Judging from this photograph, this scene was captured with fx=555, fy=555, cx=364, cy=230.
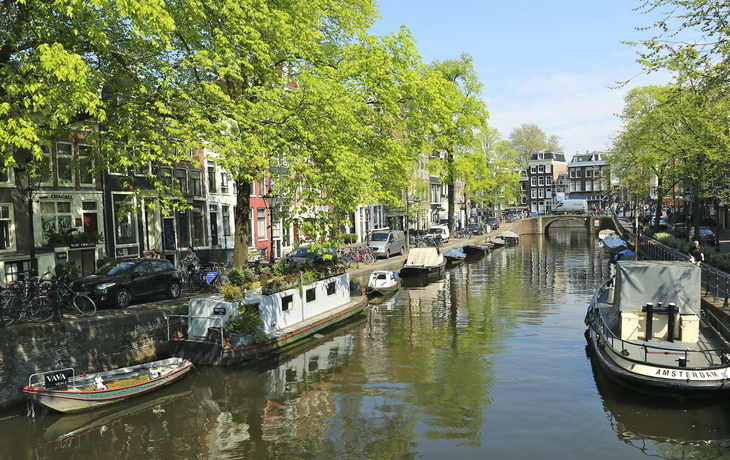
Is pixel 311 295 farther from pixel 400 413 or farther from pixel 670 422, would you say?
pixel 670 422

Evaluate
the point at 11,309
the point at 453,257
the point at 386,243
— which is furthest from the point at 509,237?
the point at 11,309

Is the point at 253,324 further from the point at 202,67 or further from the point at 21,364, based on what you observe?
the point at 202,67

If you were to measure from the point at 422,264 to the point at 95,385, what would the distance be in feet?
89.4

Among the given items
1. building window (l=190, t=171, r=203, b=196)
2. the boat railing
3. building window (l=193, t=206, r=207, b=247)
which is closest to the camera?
the boat railing

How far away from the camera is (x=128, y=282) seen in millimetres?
19797

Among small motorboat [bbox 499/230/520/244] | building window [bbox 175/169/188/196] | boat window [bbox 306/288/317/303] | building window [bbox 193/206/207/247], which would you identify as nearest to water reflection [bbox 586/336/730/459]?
boat window [bbox 306/288/317/303]

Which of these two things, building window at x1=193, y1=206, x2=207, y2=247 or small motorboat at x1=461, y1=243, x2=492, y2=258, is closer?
building window at x1=193, y1=206, x2=207, y2=247

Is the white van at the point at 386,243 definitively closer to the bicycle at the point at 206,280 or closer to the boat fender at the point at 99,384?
the bicycle at the point at 206,280

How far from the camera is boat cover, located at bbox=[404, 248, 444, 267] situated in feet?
131

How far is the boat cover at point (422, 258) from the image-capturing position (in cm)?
3978

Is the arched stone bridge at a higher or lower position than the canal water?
higher

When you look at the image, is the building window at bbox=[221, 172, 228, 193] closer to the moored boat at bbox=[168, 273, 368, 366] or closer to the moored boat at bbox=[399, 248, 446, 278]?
the moored boat at bbox=[399, 248, 446, 278]

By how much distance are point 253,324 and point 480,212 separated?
3526 inches

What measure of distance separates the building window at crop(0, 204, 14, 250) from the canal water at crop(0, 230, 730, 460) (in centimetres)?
1225
